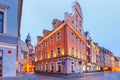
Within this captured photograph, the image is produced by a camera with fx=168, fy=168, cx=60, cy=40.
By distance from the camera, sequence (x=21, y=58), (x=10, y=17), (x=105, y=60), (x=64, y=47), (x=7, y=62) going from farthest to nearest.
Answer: (x=105, y=60), (x=21, y=58), (x=64, y=47), (x=10, y=17), (x=7, y=62)

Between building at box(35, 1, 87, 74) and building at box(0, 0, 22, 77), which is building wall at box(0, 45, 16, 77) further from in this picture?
building at box(35, 1, 87, 74)

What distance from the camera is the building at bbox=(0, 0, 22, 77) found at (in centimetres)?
1527

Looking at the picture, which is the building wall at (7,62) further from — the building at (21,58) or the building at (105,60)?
the building at (105,60)

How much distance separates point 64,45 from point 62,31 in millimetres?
3032

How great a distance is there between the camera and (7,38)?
51.6 ft

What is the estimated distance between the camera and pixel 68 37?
32156 millimetres

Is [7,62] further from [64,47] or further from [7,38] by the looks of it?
[64,47]

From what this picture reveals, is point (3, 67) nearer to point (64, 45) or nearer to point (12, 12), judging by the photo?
point (12, 12)

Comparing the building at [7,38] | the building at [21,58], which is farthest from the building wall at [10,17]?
the building at [21,58]

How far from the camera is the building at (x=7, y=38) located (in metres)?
15.3

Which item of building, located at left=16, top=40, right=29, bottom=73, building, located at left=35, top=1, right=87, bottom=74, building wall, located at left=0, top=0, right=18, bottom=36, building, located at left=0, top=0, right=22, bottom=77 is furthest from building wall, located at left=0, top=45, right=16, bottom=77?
building, located at left=16, top=40, right=29, bottom=73

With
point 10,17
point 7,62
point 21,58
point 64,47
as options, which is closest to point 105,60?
point 21,58

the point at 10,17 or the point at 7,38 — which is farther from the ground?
the point at 10,17

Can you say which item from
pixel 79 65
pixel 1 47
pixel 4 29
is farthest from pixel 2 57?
pixel 79 65
